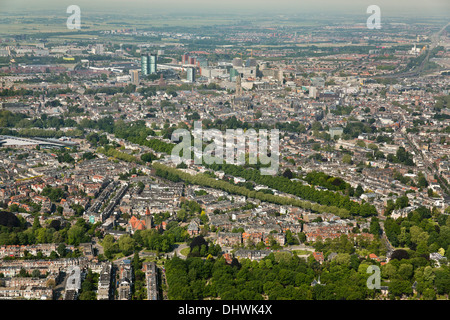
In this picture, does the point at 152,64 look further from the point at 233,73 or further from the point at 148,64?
the point at 233,73

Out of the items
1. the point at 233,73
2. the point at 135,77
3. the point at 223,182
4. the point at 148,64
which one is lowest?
the point at 223,182

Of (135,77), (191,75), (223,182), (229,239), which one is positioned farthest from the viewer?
(191,75)

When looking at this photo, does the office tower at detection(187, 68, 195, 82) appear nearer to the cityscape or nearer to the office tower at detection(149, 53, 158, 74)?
the cityscape

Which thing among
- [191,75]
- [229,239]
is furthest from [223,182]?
[191,75]

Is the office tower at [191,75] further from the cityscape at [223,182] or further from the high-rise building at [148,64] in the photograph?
the high-rise building at [148,64]

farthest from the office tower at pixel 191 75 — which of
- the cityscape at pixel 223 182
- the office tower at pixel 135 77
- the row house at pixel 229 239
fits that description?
the row house at pixel 229 239

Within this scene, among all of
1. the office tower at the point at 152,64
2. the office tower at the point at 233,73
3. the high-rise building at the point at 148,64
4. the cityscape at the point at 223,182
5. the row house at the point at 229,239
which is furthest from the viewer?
the office tower at the point at 152,64

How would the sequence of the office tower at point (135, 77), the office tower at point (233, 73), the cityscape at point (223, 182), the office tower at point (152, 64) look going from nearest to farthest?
the cityscape at point (223, 182) → the office tower at point (135, 77) → the office tower at point (233, 73) → the office tower at point (152, 64)

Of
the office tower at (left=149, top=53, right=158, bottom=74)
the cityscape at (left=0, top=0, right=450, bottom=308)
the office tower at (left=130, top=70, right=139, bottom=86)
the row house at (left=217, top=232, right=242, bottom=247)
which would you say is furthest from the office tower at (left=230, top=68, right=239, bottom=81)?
the row house at (left=217, top=232, right=242, bottom=247)
